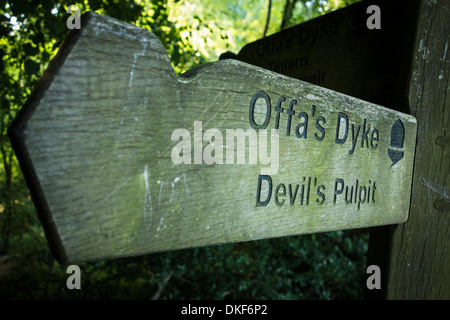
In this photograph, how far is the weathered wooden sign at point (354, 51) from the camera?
1124mm

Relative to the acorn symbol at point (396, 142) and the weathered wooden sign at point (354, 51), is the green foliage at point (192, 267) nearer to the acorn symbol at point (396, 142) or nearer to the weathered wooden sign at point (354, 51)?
the weathered wooden sign at point (354, 51)

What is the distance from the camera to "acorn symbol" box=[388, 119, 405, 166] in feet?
3.12

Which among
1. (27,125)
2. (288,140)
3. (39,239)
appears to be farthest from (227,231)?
(39,239)

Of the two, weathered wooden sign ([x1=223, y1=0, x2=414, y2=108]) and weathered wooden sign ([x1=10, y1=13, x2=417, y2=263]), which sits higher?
weathered wooden sign ([x1=223, y1=0, x2=414, y2=108])

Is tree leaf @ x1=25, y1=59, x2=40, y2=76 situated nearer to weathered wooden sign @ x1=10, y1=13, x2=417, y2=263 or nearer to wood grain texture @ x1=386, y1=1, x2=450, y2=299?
weathered wooden sign @ x1=10, y1=13, x2=417, y2=263

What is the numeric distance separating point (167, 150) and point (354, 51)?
3.35 feet

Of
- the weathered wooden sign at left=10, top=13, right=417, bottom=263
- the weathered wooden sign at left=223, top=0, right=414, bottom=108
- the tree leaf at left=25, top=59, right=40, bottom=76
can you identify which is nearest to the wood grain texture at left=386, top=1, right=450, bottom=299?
the weathered wooden sign at left=223, top=0, right=414, bottom=108

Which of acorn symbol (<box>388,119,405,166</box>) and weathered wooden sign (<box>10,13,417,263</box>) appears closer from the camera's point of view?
weathered wooden sign (<box>10,13,417,263</box>)

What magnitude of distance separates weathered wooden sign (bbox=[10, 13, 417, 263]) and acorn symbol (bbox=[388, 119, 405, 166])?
21 centimetres

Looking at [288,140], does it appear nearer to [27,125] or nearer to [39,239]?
[27,125]

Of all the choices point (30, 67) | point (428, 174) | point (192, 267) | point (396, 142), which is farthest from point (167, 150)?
point (192, 267)

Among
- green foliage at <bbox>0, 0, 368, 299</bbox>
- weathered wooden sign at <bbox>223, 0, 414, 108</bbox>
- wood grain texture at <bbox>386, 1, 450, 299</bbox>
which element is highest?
weathered wooden sign at <bbox>223, 0, 414, 108</bbox>

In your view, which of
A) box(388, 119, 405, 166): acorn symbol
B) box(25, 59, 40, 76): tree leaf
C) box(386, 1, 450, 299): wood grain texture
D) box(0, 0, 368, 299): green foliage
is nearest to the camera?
box(388, 119, 405, 166): acorn symbol
